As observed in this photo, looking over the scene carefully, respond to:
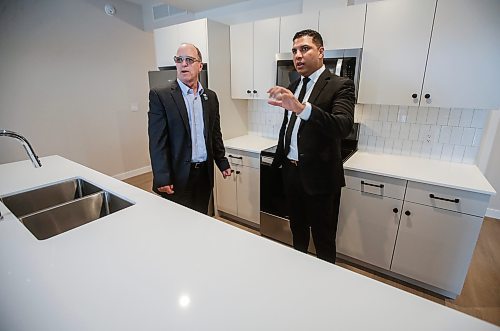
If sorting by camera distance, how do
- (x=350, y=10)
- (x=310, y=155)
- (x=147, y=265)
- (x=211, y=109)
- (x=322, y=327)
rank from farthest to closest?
1. (x=350, y=10)
2. (x=211, y=109)
3. (x=310, y=155)
4. (x=147, y=265)
5. (x=322, y=327)

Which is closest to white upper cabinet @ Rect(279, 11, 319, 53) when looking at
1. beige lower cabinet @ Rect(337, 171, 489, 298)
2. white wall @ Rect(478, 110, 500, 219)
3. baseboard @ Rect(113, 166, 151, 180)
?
beige lower cabinet @ Rect(337, 171, 489, 298)

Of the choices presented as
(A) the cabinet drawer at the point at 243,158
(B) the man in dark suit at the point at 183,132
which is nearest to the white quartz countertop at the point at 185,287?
(B) the man in dark suit at the point at 183,132

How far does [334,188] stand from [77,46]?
12.3 feet

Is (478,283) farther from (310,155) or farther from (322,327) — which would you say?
(322,327)

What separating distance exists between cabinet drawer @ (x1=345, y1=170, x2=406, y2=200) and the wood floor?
70 cm

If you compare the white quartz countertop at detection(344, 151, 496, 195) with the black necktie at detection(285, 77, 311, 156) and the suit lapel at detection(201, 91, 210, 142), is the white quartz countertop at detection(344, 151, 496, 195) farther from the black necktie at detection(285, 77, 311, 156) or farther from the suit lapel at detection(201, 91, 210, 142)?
the suit lapel at detection(201, 91, 210, 142)

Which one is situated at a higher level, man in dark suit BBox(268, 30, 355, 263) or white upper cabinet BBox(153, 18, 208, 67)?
white upper cabinet BBox(153, 18, 208, 67)

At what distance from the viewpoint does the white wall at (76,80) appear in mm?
3084

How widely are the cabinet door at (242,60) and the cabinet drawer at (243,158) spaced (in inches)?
23.9

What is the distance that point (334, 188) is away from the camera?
68.9 inches

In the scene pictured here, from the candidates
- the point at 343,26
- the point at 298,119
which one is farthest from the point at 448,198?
the point at 343,26

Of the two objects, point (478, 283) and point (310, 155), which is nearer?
point (310, 155)

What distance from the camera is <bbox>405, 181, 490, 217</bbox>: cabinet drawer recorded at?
1.63 meters

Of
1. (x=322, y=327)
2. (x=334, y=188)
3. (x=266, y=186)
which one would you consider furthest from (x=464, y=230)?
(x=322, y=327)
